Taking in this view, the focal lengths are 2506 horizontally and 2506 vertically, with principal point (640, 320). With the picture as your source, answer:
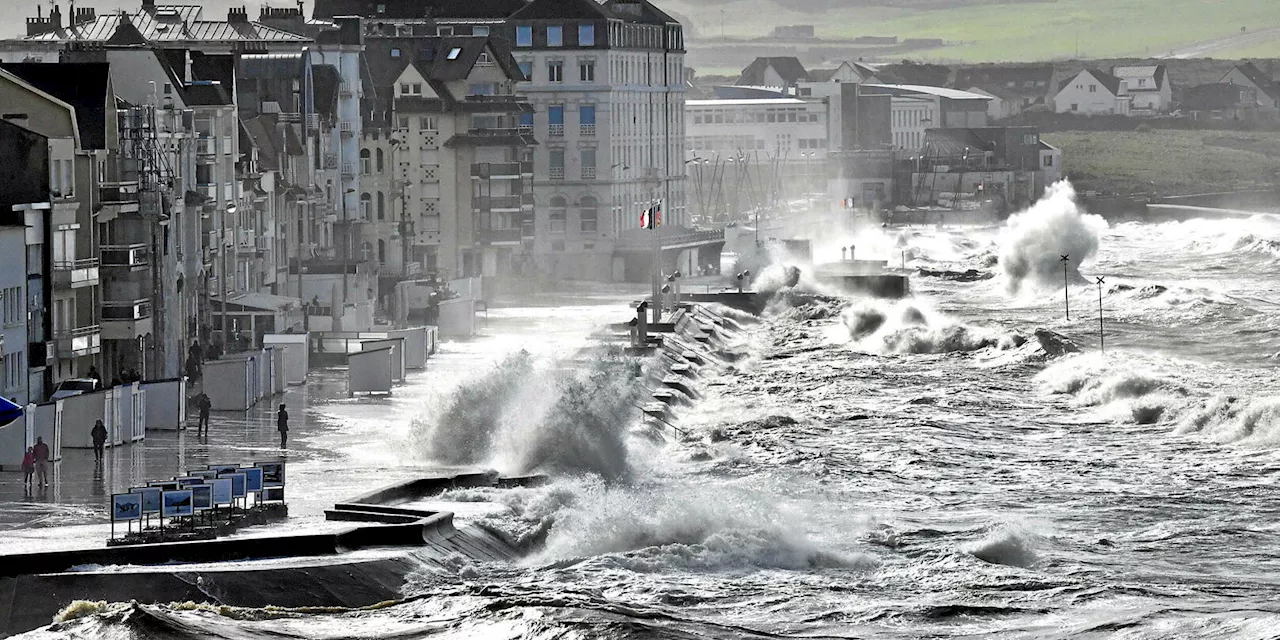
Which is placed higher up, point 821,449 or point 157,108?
point 157,108

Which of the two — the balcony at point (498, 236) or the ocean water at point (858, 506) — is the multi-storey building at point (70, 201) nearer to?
the ocean water at point (858, 506)

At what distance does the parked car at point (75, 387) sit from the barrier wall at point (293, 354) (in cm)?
1352

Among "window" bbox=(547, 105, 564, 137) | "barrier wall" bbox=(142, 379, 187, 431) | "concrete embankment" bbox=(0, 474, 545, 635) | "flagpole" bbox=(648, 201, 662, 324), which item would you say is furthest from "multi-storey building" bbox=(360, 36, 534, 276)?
"concrete embankment" bbox=(0, 474, 545, 635)

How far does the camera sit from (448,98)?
127625 mm

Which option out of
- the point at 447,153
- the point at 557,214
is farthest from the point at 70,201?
the point at 557,214

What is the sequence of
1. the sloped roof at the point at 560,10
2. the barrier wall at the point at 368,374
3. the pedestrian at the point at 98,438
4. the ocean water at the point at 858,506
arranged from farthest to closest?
the sloped roof at the point at 560,10
the barrier wall at the point at 368,374
the pedestrian at the point at 98,438
the ocean water at the point at 858,506

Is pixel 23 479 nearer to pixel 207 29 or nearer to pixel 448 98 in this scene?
pixel 207 29

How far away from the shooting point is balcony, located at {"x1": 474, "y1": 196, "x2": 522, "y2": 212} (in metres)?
127

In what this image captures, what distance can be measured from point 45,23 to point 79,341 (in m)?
58.7

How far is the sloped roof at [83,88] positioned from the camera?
6266 centimetres

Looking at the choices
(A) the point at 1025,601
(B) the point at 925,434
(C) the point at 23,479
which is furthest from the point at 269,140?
(A) the point at 1025,601

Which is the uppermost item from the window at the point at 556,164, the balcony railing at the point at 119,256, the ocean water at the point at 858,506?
the window at the point at 556,164

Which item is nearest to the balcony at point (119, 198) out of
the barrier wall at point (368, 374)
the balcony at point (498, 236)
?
the barrier wall at point (368, 374)

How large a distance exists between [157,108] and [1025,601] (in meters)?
39.8
